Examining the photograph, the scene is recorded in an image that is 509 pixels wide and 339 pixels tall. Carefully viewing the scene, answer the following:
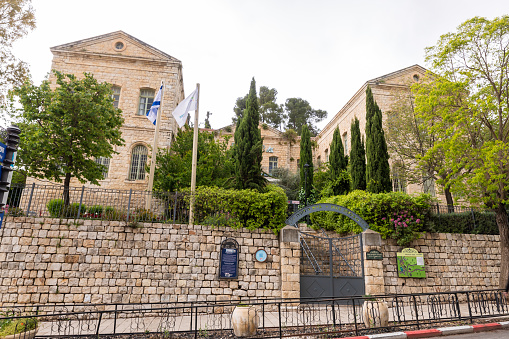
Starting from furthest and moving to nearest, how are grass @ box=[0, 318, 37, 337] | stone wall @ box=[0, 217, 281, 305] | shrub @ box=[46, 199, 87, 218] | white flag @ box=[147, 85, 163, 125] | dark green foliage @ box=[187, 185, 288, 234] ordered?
1. white flag @ box=[147, 85, 163, 125]
2. dark green foliage @ box=[187, 185, 288, 234]
3. shrub @ box=[46, 199, 87, 218]
4. stone wall @ box=[0, 217, 281, 305]
5. grass @ box=[0, 318, 37, 337]

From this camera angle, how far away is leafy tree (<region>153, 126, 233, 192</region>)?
1404cm

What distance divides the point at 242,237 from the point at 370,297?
14.8 ft

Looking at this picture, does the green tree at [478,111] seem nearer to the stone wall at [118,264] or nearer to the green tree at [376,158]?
the green tree at [376,158]

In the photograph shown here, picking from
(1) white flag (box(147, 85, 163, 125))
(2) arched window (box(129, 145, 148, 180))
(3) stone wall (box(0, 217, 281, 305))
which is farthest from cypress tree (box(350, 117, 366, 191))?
(2) arched window (box(129, 145, 148, 180))

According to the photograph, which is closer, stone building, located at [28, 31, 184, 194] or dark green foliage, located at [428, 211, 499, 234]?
dark green foliage, located at [428, 211, 499, 234]

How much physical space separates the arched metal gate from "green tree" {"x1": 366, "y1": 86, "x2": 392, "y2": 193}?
4.27 meters

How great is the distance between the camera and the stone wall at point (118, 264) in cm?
849

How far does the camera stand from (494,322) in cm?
718

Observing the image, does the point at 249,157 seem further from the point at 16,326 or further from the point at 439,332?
the point at 16,326

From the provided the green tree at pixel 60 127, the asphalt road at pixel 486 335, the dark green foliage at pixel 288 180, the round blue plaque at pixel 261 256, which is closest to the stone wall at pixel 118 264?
the round blue plaque at pixel 261 256

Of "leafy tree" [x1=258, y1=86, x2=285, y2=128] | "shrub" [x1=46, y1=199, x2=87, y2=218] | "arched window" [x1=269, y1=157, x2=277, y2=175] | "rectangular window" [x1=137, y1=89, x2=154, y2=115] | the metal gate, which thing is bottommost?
the metal gate

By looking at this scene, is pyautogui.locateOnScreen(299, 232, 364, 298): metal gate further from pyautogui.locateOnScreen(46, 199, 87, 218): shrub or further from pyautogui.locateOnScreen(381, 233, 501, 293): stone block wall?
pyautogui.locateOnScreen(46, 199, 87, 218): shrub

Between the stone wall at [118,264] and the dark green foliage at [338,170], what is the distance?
1029 centimetres

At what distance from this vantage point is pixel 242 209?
10234 millimetres
